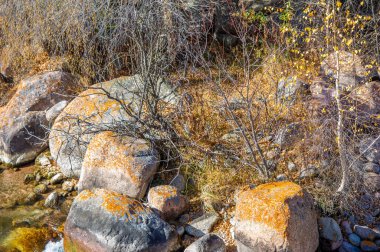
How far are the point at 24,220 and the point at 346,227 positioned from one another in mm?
3584

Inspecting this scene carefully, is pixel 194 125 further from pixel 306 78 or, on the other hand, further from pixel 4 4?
pixel 4 4

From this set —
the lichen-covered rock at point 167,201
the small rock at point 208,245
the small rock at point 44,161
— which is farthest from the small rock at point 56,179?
the small rock at point 208,245

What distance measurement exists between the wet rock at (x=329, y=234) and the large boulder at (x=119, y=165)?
78.2 inches

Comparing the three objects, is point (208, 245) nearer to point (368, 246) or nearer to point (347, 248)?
point (347, 248)

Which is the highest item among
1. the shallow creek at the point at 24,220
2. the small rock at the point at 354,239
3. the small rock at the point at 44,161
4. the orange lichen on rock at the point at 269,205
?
the orange lichen on rock at the point at 269,205

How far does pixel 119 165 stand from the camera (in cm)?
509

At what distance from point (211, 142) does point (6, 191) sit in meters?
2.81

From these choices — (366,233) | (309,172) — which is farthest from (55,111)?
(366,233)

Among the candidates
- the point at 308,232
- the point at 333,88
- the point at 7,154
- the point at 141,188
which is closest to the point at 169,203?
the point at 141,188

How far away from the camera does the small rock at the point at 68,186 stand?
→ 5730 millimetres

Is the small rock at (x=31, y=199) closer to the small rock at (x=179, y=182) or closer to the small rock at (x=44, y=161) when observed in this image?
the small rock at (x=44, y=161)

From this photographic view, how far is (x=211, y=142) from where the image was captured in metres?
5.48

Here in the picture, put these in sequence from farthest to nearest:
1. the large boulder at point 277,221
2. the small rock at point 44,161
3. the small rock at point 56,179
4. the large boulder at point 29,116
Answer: the large boulder at point 29,116, the small rock at point 44,161, the small rock at point 56,179, the large boulder at point 277,221

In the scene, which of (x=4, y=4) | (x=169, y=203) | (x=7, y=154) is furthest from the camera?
(x=4, y=4)
